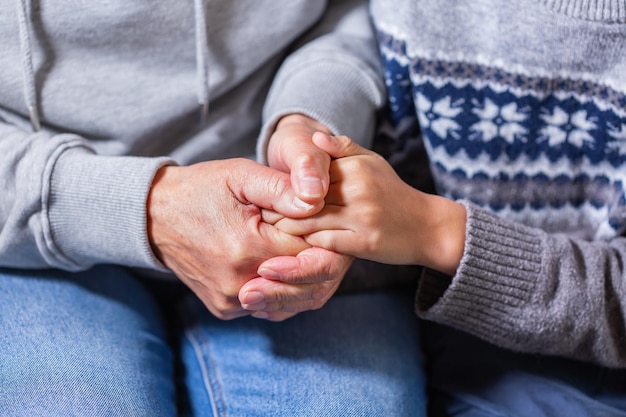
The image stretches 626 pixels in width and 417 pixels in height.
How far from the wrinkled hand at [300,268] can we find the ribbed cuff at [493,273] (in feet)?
0.49

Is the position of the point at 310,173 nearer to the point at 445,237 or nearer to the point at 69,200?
the point at 445,237

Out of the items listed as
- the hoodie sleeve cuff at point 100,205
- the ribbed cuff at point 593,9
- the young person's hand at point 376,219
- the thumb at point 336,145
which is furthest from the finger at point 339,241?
the ribbed cuff at point 593,9

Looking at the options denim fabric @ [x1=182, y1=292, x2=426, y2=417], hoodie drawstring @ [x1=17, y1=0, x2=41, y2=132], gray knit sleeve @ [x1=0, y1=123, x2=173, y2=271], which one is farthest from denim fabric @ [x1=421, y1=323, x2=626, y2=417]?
hoodie drawstring @ [x1=17, y1=0, x2=41, y2=132]

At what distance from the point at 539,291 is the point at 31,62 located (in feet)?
2.37

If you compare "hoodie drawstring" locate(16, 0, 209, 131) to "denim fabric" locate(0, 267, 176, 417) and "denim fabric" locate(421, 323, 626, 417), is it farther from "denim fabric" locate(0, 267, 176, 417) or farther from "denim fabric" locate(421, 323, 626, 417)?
"denim fabric" locate(421, 323, 626, 417)

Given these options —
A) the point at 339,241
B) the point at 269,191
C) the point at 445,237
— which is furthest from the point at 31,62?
the point at 445,237

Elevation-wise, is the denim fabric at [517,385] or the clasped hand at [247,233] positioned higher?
the clasped hand at [247,233]

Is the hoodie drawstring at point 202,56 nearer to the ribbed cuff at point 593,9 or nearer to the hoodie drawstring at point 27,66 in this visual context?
the hoodie drawstring at point 27,66

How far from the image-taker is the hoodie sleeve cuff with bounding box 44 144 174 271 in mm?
825

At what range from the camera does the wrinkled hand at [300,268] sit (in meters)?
0.76

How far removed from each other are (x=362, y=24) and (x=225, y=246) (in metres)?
0.47

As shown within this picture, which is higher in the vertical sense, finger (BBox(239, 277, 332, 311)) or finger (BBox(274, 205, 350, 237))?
finger (BBox(274, 205, 350, 237))

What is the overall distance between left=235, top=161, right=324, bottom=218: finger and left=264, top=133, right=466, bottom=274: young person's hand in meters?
0.02

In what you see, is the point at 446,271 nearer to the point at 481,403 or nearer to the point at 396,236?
the point at 396,236
